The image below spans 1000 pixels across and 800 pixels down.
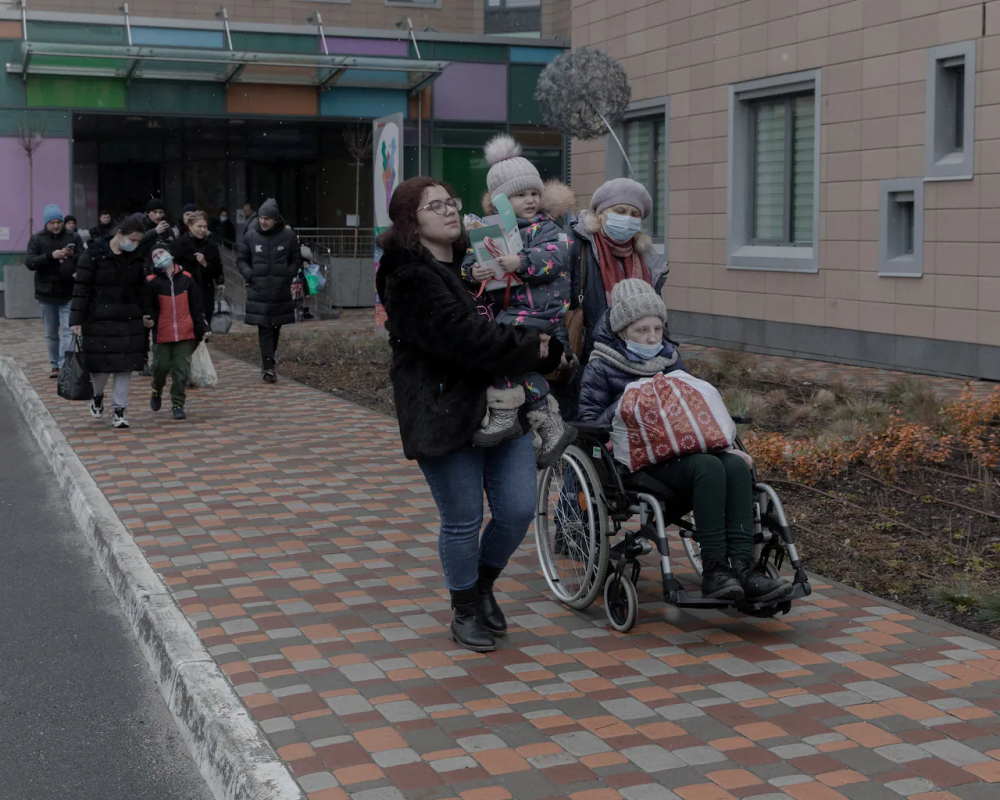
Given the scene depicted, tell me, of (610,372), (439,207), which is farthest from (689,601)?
(439,207)

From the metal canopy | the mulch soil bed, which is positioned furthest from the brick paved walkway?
the metal canopy

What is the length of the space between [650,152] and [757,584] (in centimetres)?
1514

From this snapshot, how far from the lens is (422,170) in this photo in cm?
3011

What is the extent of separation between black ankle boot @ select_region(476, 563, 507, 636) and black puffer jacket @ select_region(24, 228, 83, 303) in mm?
10378

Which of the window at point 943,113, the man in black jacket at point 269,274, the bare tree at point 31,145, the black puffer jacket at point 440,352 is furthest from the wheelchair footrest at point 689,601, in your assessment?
the bare tree at point 31,145

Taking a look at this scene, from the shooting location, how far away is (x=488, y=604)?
560 cm

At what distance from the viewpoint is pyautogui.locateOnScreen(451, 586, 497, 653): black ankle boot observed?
17.8 ft

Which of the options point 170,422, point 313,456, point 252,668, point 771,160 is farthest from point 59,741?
point 771,160

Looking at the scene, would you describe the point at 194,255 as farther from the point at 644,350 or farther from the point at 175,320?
the point at 644,350

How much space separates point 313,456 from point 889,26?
27.7 feet

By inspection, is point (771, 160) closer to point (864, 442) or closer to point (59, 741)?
point (864, 442)

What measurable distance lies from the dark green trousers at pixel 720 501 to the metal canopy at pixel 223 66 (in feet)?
73.6

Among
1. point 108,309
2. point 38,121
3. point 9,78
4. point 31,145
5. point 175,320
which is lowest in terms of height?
point 175,320

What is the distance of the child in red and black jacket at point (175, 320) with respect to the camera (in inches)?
466
